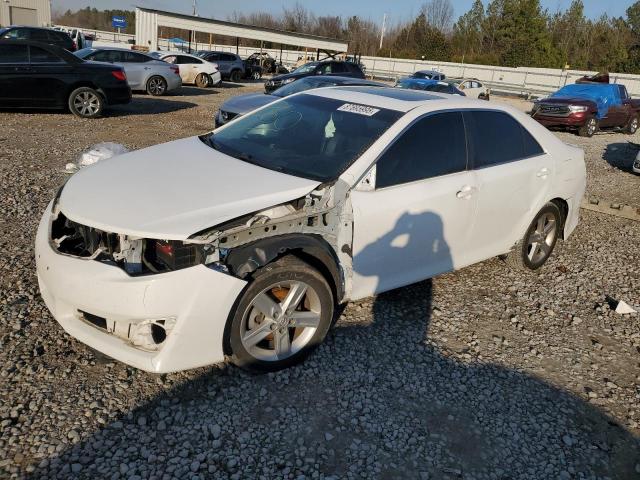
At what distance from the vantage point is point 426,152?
3.92 meters

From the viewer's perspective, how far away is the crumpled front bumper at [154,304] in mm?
2754

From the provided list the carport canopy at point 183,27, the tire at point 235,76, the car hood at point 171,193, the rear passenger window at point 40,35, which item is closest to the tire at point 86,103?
the rear passenger window at point 40,35

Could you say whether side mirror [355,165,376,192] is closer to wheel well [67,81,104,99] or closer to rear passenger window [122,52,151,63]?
wheel well [67,81,104,99]

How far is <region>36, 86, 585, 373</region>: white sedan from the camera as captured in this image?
9.32 feet

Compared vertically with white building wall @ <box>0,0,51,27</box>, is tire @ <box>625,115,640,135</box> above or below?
below

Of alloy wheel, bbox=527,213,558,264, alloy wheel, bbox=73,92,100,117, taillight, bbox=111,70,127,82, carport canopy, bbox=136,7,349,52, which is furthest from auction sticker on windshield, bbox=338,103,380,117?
carport canopy, bbox=136,7,349,52

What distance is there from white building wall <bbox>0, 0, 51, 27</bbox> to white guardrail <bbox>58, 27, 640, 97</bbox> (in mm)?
4076

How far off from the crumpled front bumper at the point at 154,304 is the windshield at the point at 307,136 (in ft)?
3.50

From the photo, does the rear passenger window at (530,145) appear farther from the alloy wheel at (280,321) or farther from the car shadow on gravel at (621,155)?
the car shadow on gravel at (621,155)

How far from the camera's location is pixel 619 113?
1684 centimetres

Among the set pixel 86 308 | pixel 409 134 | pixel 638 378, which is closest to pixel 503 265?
pixel 638 378

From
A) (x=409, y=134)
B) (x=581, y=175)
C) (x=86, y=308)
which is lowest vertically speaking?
(x=86, y=308)

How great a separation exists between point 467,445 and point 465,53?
206ft

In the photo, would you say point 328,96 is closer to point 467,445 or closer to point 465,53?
point 467,445
